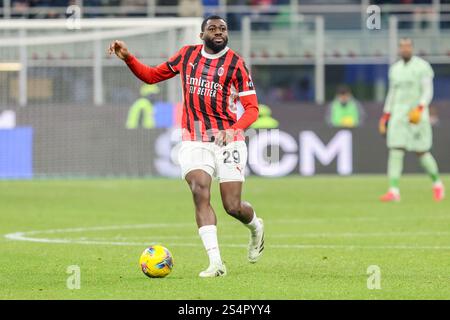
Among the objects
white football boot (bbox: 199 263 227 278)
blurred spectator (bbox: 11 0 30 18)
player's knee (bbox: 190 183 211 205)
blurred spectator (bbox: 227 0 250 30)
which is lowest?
white football boot (bbox: 199 263 227 278)

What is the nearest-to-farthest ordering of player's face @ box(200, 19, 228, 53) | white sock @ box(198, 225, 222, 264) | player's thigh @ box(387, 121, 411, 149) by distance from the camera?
white sock @ box(198, 225, 222, 264) < player's face @ box(200, 19, 228, 53) < player's thigh @ box(387, 121, 411, 149)

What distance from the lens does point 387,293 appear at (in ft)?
29.4

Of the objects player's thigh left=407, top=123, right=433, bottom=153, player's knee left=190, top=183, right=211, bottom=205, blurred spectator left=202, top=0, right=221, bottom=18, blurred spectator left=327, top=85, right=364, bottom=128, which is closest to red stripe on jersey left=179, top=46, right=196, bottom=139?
player's knee left=190, top=183, right=211, bottom=205

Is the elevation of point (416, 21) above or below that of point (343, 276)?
above

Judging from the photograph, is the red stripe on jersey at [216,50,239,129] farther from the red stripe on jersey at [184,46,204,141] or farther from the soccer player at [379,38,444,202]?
the soccer player at [379,38,444,202]

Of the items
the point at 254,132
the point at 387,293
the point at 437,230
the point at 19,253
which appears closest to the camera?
the point at 387,293

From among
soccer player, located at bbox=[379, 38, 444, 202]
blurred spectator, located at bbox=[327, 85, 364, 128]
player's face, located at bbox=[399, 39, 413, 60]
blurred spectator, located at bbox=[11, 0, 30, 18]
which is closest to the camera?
player's face, located at bbox=[399, 39, 413, 60]

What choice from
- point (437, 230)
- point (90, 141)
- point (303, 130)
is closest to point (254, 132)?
point (303, 130)

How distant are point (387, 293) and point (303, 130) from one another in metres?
17.6

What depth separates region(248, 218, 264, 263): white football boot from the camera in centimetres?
1116

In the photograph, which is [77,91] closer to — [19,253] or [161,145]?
[161,145]

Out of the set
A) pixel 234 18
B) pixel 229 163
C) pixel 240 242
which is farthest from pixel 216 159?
pixel 234 18

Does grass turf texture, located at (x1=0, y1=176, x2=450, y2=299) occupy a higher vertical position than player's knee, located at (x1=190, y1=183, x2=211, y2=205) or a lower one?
lower

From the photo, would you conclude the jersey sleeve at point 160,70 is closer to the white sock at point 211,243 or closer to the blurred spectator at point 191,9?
the white sock at point 211,243
